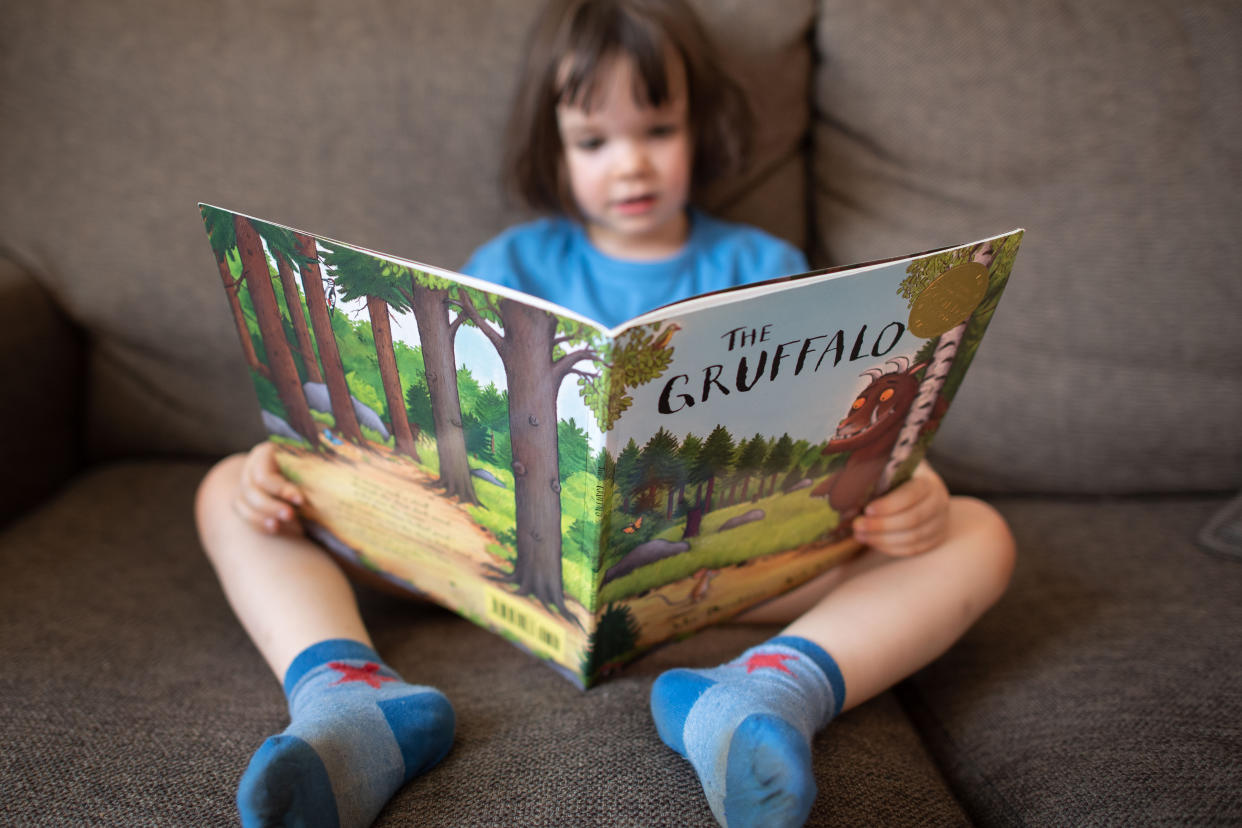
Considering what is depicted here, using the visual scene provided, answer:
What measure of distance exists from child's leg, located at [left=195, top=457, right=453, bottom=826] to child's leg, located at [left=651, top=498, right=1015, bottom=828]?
0.19 m

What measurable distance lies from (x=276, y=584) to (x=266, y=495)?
0.08 meters

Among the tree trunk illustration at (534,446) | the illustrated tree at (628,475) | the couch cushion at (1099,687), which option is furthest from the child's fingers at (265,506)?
the couch cushion at (1099,687)

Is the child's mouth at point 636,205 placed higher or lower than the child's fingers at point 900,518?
higher

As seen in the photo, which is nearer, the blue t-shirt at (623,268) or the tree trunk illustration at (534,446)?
the tree trunk illustration at (534,446)

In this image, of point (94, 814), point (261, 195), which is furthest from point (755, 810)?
point (261, 195)

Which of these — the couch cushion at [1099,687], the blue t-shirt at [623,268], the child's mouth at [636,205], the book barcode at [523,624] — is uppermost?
the child's mouth at [636,205]

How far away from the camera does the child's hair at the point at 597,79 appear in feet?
2.75

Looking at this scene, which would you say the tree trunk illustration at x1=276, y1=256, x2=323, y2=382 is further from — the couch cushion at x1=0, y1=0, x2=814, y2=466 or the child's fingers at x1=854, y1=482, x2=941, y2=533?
the child's fingers at x1=854, y1=482, x2=941, y2=533

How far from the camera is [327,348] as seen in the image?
60 cm

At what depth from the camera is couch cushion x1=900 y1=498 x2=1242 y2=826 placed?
0.60 meters

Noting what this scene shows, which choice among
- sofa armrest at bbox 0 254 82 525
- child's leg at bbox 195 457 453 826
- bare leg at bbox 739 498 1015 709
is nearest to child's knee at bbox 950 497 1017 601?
bare leg at bbox 739 498 1015 709

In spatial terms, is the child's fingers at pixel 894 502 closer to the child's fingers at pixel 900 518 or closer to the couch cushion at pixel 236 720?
the child's fingers at pixel 900 518

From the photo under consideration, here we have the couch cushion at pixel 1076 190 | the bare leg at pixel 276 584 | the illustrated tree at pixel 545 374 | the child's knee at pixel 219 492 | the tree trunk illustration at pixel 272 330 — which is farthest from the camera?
the couch cushion at pixel 1076 190

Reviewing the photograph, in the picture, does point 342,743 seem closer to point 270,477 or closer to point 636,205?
point 270,477
